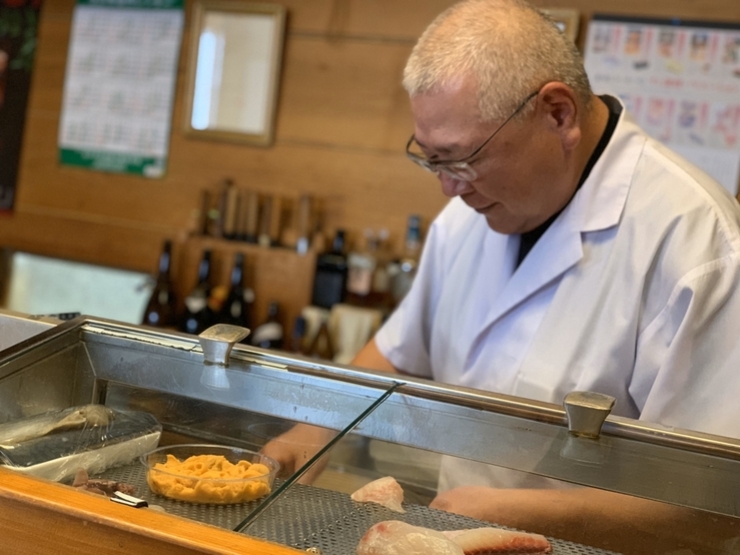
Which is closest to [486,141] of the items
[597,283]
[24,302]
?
[597,283]

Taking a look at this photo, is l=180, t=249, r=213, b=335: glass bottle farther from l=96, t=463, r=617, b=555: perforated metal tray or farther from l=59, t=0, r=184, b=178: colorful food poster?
l=96, t=463, r=617, b=555: perforated metal tray

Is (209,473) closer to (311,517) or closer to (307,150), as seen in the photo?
(311,517)

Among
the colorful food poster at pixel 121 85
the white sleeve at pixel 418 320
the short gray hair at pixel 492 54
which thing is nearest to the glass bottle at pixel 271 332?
the colorful food poster at pixel 121 85

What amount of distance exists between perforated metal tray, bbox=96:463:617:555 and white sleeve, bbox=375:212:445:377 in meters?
0.78

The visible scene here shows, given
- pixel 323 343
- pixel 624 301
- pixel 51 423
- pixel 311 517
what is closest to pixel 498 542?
pixel 311 517

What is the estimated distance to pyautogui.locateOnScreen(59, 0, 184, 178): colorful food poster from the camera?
3207mm

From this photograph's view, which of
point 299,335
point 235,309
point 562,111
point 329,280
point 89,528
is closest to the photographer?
point 89,528

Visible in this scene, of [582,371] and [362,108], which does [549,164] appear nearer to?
[582,371]

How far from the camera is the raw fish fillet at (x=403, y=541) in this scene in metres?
0.76

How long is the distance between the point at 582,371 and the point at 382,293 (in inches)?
60.5

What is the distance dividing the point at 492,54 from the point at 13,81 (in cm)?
275

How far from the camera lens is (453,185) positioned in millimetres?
1372

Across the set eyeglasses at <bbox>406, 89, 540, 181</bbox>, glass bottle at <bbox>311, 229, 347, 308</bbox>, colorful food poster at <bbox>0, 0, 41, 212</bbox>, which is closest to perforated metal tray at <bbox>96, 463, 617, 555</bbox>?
eyeglasses at <bbox>406, 89, 540, 181</bbox>

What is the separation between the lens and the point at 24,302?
349 cm
